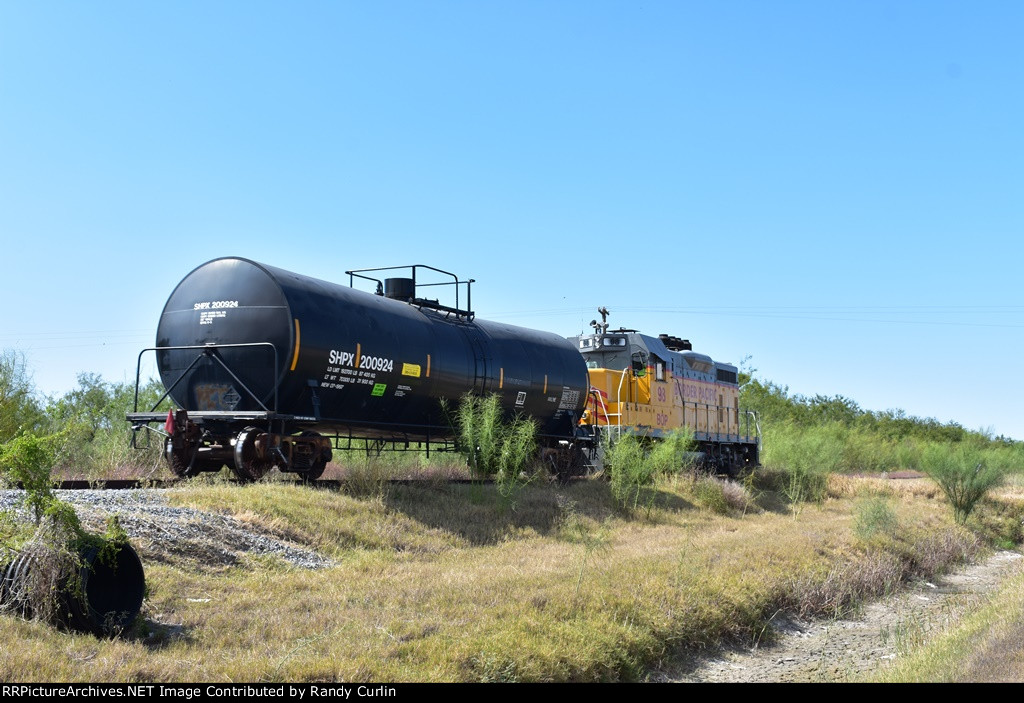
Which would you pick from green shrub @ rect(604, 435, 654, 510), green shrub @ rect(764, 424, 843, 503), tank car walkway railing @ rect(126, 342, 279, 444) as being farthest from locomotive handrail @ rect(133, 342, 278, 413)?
green shrub @ rect(764, 424, 843, 503)

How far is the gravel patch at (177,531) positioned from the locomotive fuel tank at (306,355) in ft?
7.63

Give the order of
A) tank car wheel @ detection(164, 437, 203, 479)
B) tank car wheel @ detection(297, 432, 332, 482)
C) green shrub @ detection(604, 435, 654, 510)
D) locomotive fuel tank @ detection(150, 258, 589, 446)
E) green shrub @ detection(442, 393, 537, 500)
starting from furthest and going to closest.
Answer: green shrub @ detection(604, 435, 654, 510), green shrub @ detection(442, 393, 537, 500), tank car wheel @ detection(297, 432, 332, 482), tank car wheel @ detection(164, 437, 203, 479), locomotive fuel tank @ detection(150, 258, 589, 446)

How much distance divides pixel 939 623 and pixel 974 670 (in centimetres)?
512

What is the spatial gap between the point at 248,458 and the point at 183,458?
135cm

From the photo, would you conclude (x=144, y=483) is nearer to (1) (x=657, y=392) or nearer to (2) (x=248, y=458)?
(2) (x=248, y=458)

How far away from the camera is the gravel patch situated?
9852 millimetres

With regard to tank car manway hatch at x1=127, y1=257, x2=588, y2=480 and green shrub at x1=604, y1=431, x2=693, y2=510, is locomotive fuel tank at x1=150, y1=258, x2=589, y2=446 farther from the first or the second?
green shrub at x1=604, y1=431, x2=693, y2=510

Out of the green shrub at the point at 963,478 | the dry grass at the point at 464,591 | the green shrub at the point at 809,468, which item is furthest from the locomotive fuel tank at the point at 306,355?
the green shrub at the point at 963,478

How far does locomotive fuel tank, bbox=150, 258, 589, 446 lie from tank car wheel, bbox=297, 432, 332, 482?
0.19 meters

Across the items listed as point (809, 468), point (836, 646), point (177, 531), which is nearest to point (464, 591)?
point (177, 531)

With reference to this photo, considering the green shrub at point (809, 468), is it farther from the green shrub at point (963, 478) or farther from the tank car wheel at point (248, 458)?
the tank car wheel at point (248, 458)

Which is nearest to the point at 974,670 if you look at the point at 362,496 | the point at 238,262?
the point at 362,496

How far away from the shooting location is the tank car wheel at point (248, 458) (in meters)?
13.6

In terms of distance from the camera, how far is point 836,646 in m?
12.4
